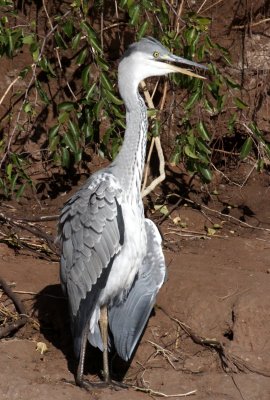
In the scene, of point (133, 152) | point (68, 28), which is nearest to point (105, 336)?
point (133, 152)

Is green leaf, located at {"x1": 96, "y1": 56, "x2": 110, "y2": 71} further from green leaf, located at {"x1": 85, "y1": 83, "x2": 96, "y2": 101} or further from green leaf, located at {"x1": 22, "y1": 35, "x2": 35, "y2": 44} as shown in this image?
green leaf, located at {"x1": 22, "y1": 35, "x2": 35, "y2": 44}

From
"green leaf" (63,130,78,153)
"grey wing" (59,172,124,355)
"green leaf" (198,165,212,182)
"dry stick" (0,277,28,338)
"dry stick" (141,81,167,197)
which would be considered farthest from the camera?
"dry stick" (141,81,167,197)

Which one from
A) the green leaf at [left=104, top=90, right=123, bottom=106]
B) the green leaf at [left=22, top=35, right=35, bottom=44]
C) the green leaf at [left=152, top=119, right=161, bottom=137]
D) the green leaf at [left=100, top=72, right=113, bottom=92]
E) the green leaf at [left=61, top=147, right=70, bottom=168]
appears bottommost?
the green leaf at [left=61, top=147, right=70, bottom=168]

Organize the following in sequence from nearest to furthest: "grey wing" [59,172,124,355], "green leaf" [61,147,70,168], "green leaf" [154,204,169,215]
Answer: "grey wing" [59,172,124,355] < "green leaf" [61,147,70,168] < "green leaf" [154,204,169,215]

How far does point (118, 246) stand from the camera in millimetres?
4941

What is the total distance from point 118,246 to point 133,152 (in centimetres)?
55

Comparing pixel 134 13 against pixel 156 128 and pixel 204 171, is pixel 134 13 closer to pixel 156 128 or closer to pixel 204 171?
pixel 156 128

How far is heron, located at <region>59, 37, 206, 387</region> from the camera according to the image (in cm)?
493

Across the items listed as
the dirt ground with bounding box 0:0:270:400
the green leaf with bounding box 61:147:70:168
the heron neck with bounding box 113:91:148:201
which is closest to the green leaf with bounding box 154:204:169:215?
the dirt ground with bounding box 0:0:270:400

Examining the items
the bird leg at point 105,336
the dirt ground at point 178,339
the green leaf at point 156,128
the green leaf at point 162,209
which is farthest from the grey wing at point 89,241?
the green leaf at point 162,209

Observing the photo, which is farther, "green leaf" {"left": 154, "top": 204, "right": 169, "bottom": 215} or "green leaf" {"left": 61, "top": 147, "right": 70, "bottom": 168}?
"green leaf" {"left": 154, "top": 204, "right": 169, "bottom": 215}

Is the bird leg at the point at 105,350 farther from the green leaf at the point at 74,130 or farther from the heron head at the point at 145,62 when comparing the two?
the green leaf at the point at 74,130

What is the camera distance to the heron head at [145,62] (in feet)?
16.9

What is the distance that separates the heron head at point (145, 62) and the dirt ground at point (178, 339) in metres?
1.39
